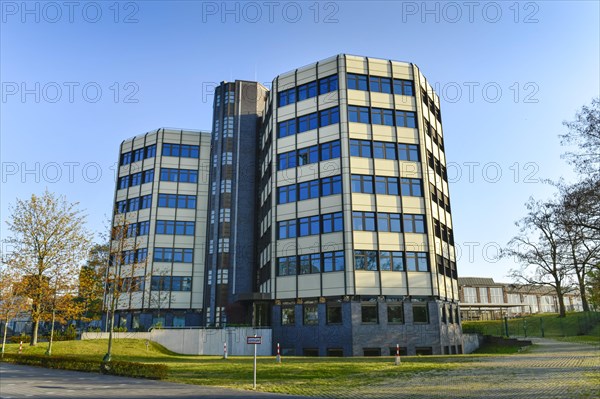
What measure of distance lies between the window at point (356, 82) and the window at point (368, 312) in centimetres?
1825

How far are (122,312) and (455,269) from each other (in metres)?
37.3

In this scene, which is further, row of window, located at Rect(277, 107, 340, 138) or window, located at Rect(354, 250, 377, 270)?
row of window, located at Rect(277, 107, 340, 138)

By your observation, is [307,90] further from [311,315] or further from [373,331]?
[373,331]

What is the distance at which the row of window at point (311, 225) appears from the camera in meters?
37.6

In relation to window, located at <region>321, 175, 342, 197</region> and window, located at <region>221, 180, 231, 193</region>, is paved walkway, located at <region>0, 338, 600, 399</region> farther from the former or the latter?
window, located at <region>221, 180, 231, 193</region>

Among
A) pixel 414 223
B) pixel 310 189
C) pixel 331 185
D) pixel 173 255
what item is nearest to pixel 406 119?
pixel 331 185

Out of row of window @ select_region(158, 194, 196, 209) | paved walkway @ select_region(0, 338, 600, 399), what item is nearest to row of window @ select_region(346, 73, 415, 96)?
paved walkway @ select_region(0, 338, 600, 399)

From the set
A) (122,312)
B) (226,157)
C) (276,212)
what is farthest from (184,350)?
(226,157)

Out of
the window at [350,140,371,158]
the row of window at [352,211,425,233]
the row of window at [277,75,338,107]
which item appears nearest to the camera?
the row of window at [352,211,425,233]

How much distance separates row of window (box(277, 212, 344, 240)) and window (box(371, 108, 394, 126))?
892 cm

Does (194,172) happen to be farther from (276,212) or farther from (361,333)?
(361,333)

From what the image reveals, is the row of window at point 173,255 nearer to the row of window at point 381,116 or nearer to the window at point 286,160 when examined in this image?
the window at point 286,160

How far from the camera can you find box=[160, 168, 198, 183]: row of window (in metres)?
56.9

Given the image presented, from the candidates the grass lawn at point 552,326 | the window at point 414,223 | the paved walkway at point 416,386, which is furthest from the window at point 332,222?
the grass lawn at point 552,326
